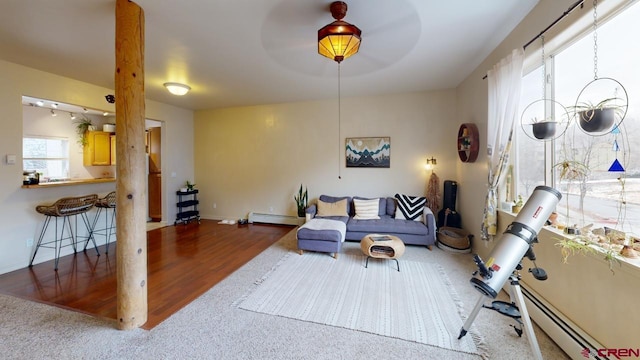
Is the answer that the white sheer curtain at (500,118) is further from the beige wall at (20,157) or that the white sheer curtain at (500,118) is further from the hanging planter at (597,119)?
the beige wall at (20,157)

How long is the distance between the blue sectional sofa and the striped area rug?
306 mm

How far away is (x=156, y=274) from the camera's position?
3.08 metres

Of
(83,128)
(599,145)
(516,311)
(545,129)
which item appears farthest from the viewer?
(83,128)

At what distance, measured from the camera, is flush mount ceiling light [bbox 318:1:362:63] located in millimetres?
2072

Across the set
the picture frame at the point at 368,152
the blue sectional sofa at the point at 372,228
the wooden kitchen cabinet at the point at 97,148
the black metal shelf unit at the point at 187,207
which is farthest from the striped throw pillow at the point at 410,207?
the wooden kitchen cabinet at the point at 97,148

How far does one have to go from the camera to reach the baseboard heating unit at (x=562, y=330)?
1.59 m

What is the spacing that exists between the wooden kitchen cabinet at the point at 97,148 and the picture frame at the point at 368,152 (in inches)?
225

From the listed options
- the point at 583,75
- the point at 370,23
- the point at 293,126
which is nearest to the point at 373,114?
the point at 293,126

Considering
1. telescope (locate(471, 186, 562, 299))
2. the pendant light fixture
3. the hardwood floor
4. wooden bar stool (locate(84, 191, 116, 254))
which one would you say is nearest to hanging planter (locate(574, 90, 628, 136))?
telescope (locate(471, 186, 562, 299))

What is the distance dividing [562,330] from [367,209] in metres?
2.97

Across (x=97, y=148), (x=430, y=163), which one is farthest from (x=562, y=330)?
(x=97, y=148)

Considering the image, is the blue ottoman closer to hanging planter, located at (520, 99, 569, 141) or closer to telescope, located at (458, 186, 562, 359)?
telescope, located at (458, 186, 562, 359)

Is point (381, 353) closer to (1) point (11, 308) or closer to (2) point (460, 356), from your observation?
(2) point (460, 356)

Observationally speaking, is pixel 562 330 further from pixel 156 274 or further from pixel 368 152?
pixel 156 274
